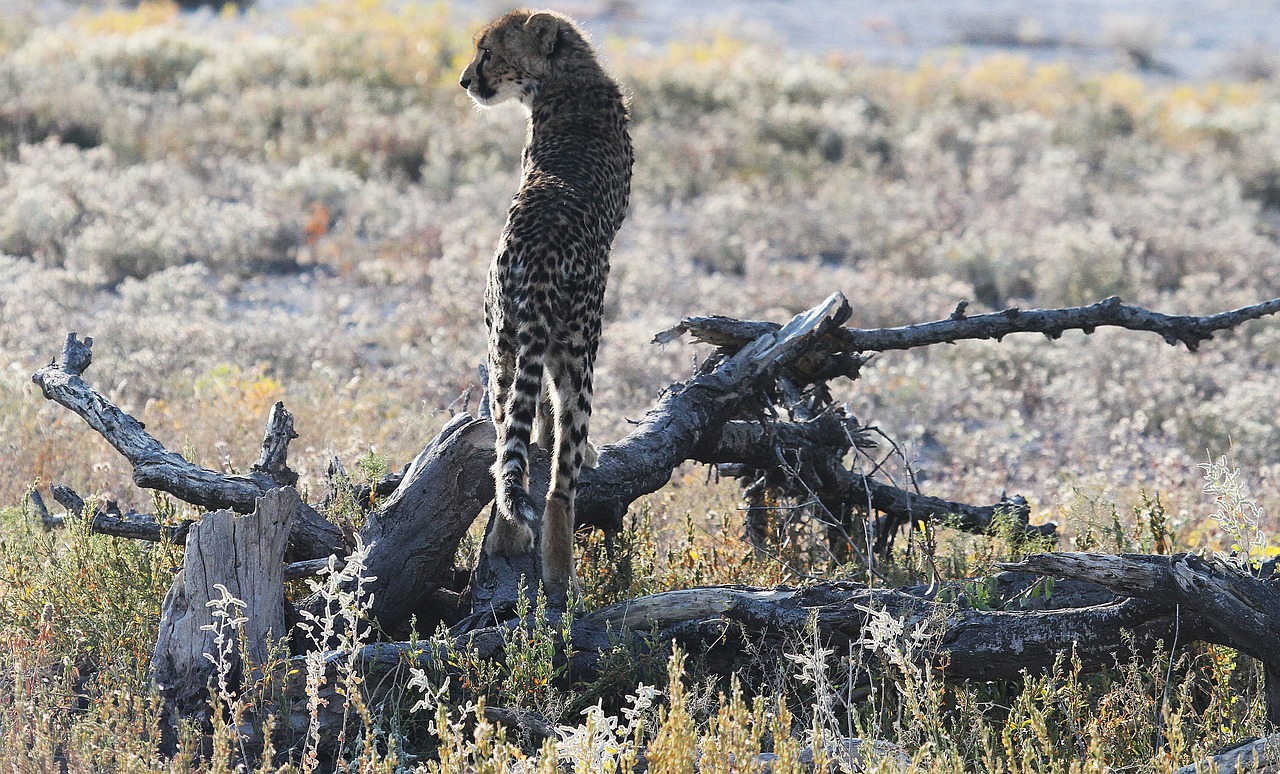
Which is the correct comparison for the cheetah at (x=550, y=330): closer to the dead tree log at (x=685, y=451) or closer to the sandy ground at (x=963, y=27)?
the dead tree log at (x=685, y=451)

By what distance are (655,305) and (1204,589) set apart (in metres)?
6.93

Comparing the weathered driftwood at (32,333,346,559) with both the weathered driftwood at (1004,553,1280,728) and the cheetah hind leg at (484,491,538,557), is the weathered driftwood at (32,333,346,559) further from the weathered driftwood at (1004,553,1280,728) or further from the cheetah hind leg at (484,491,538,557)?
the weathered driftwood at (1004,553,1280,728)

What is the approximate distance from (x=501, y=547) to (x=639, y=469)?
2.15 feet

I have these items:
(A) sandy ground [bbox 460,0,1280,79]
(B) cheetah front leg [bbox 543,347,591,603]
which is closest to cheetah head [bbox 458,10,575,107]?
(B) cheetah front leg [bbox 543,347,591,603]

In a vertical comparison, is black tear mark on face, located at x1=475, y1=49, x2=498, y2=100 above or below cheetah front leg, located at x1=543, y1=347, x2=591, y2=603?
above

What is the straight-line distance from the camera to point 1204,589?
3408mm

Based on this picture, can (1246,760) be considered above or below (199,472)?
below

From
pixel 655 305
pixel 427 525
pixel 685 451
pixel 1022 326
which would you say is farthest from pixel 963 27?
pixel 427 525

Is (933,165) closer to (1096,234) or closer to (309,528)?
(1096,234)

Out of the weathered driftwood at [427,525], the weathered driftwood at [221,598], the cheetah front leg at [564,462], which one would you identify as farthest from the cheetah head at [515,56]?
the weathered driftwood at [221,598]

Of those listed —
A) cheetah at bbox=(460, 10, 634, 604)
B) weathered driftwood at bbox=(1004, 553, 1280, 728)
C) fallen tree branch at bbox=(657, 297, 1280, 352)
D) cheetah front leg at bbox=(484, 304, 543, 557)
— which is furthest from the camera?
fallen tree branch at bbox=(657, 297, 1280, 352)

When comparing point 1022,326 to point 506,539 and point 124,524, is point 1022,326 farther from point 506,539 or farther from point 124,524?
point 124,524

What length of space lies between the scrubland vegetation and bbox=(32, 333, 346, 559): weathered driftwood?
234mm

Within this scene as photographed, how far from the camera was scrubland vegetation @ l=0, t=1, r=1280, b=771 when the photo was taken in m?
3.60
